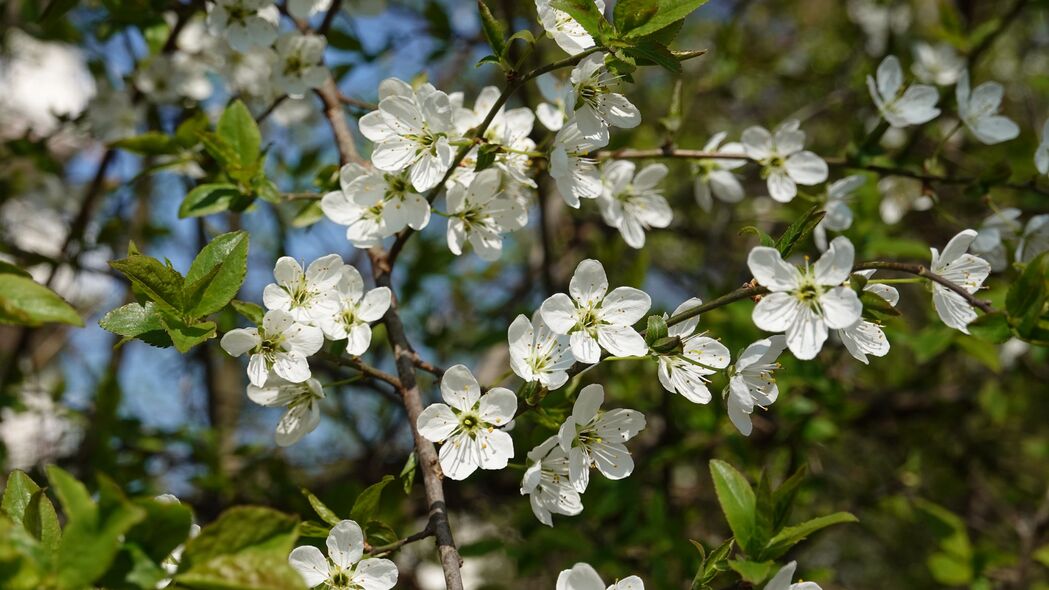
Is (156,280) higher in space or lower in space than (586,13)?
lower

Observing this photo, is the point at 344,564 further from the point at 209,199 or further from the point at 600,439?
the point at 209,199

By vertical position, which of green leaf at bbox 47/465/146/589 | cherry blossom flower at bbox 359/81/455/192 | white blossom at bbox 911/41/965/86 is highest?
cherry blossom flower at bbox 359/81/455/192

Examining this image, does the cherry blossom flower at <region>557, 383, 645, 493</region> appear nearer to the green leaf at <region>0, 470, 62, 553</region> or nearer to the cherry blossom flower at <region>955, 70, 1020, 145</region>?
the green leaf at <region>0, 470, 62, 553</region>

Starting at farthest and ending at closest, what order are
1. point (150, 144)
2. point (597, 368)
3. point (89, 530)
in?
point (597, 368) → point (150, 144) → point (89, 530)

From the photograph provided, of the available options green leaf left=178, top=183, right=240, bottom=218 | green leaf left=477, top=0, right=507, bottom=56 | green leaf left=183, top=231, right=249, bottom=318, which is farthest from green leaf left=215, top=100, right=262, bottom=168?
green leaf left=477, top=0, right=507, bottom=56

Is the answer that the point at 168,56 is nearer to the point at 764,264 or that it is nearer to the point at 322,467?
the point at 322,467

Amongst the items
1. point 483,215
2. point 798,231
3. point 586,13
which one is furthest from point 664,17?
point 483,215
